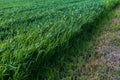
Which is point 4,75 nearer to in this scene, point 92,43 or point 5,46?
point 5,46

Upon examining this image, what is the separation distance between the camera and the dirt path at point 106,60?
3.83 meters

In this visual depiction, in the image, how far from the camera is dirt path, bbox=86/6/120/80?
3.83 m

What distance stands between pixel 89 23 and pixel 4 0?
9.83 meters

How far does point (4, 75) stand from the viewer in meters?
3.05

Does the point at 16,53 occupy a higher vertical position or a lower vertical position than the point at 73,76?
higher

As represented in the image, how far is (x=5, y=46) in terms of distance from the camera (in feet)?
12.5

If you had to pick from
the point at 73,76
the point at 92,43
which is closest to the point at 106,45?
the point at 92,43

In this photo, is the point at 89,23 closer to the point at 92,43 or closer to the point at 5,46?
the point at 92,43

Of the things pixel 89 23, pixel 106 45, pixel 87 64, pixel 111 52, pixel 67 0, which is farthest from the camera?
pixel 67 0

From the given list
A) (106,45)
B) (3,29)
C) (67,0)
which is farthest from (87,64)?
(67,0)

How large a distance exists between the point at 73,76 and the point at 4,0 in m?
12.5

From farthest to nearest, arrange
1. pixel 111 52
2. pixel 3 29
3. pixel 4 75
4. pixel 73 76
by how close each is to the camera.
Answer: pixel 3 29 → pixel 111 52 → pixel 73 76 → pixel 4 75

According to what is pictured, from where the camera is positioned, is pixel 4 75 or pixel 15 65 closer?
pixel 4 75

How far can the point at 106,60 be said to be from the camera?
4402 mm
